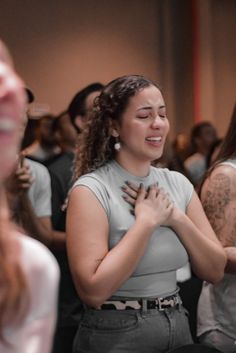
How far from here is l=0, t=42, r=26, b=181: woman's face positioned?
73cm

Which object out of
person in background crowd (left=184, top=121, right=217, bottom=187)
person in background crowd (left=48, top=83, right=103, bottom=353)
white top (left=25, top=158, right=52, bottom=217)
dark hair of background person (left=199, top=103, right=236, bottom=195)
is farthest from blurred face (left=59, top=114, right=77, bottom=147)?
person in background crowd (left=184, top=121, right=217, bottom=187)

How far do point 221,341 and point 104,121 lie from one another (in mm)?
719

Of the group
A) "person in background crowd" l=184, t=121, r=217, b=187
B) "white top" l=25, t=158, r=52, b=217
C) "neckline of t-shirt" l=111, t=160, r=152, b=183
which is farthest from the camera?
"person in background crowd" l=184, t=121, r=217, b=187

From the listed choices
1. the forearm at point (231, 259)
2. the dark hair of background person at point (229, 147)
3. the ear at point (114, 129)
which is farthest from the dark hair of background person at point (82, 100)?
the forearm at point (231, 259)

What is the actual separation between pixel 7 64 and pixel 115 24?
17.3 ft

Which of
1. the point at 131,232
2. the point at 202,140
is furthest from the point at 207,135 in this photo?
the point at 131,232

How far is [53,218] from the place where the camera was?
2.40 m

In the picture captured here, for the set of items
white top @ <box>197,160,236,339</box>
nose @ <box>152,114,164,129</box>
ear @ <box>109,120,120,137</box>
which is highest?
nose @ <box>152,114,164,129</box>

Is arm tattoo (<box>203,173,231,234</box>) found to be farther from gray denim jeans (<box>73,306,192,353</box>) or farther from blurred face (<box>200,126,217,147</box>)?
blurred face (<box>200,126,217,147</box>)

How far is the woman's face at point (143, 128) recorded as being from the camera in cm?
165

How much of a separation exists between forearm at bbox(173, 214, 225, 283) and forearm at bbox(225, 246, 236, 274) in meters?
0.14

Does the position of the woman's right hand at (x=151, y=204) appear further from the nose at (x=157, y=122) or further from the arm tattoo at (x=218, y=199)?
the arm tattoo at (x=218, y=199)

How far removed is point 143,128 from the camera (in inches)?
65.1

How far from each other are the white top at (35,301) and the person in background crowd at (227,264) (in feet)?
3.77
